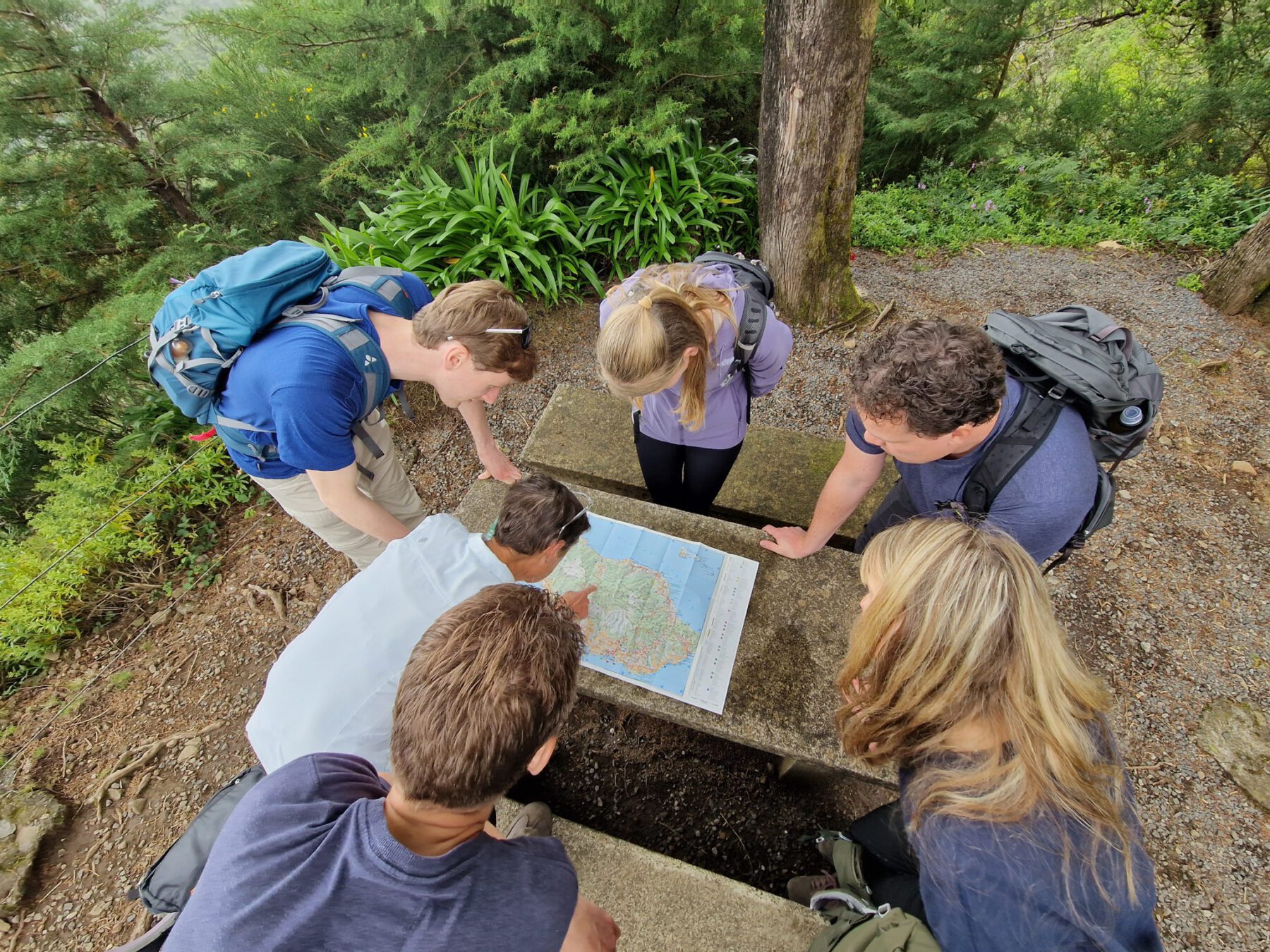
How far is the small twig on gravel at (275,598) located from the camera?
10.1ft

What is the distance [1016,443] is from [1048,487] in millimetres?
156

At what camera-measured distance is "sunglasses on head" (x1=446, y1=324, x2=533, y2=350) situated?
1889 mm

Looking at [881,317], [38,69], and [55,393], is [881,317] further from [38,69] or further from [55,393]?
[38,69]

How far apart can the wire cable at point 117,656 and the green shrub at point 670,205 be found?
3.28 meters

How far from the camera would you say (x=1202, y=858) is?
215cm

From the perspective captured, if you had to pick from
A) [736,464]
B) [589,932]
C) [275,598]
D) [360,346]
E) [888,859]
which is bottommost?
[275,598]

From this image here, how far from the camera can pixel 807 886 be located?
1.97 m

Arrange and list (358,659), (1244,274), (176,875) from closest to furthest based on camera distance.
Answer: (358,659) < (176,875) < (1244,274)

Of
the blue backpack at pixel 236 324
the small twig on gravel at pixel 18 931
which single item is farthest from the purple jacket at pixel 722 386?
the small twig on gravel at pixel 18 931

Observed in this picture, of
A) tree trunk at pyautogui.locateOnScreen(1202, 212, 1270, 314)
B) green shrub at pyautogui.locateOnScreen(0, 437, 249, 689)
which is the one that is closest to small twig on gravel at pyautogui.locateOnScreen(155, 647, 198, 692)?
green shrub at pyautogui.locateOnScreen(0, 437, 249, 689)

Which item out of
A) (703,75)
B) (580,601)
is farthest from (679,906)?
(703,75)

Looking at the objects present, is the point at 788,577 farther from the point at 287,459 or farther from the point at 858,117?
the point at 858,117

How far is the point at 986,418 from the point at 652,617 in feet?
4.22

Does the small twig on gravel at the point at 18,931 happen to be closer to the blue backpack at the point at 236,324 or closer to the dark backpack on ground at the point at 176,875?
the dark backpack on ground at the point at 176,875
